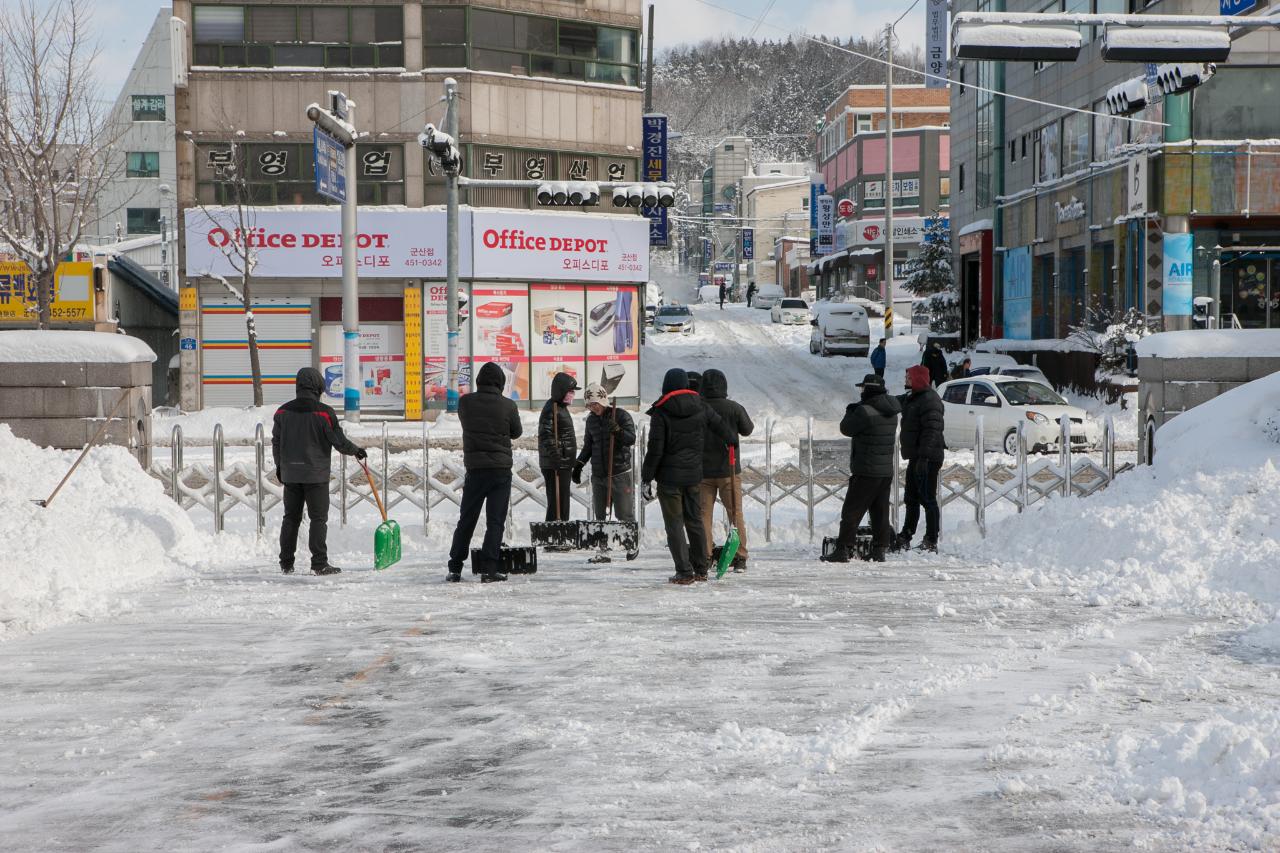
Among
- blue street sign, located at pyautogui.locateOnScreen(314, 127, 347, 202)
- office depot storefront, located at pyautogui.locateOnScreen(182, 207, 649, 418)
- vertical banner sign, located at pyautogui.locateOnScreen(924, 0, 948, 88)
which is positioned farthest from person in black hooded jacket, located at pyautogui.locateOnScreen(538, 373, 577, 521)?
vertical banner sign, located at pyautogui.locateOnScreen(924, 0, 948, 88)

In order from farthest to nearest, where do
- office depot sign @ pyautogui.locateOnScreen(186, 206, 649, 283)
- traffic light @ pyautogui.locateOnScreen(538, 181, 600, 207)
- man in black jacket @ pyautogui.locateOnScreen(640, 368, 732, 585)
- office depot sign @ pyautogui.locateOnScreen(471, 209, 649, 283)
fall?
office depot sign @ pyautogui.locateOnScreen(471, 209, 649, 283), office depot sign @ pyautogui.locateOnScreen(186, 206, 649, 283), traffic light @ pyautogui.locateOnScreen(538, 181, 600, 207), man in black jacket @ pyautogui.locateOnScreen(640, 368, 732, 585)

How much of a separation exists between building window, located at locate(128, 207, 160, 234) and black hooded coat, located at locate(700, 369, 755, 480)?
6093 cm

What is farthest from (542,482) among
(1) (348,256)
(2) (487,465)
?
(1) (348,256)

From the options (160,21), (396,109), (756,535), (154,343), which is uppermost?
(160,21)

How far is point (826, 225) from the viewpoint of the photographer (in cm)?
9881

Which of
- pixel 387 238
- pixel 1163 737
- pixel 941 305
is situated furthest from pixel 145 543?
pixel 941 305

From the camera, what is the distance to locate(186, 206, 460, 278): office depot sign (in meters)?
36.1

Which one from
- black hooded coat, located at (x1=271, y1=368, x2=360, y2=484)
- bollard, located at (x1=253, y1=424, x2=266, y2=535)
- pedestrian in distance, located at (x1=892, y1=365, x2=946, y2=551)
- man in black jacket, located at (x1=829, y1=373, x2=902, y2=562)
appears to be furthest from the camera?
bollard, located at (x1=253, y1=424, x2=266, y2=535)

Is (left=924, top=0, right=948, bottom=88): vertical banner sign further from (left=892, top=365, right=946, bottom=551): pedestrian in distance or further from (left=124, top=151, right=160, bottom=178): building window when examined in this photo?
(left=892, top=365, right=946, bottom=551): pedestrian in distance

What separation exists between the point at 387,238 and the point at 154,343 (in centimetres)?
945

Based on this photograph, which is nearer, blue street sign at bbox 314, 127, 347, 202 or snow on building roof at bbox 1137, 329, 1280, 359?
snow on building roof at bbox 1137, 329, 1280, 359

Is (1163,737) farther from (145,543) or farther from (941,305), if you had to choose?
(941,305)

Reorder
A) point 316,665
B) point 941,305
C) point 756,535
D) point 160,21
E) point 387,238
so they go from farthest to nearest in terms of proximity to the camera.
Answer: point 160,21, point 941,305, point 387,238, point 756,535, point 316,665

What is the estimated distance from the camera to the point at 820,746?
6562 mm
